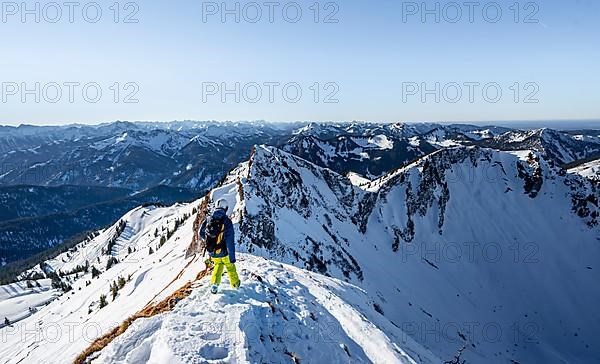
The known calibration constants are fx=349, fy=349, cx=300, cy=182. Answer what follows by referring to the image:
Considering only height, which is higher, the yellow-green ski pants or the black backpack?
the black backpack

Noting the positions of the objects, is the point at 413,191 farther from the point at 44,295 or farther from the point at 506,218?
the point at 44,295

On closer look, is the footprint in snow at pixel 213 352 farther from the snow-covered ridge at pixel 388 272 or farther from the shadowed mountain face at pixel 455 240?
the shadowed mountain face at pixel 455 240

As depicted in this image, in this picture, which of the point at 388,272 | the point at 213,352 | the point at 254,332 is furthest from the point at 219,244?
the point at 388,272

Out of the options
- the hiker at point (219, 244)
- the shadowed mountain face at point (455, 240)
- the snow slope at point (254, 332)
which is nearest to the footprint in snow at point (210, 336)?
the snow slope at point (254, 332)

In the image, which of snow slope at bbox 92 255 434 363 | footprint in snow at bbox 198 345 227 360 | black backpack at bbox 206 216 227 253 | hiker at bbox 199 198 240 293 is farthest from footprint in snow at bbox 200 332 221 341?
black backpack at bbox 206 216 227 253

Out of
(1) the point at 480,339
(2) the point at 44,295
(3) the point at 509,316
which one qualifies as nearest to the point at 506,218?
(3) the point at 509,316

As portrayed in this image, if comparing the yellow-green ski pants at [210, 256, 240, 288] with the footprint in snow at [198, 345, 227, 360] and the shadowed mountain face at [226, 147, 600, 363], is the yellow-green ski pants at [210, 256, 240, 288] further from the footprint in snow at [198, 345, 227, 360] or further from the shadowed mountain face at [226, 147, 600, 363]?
the shadowed mountain face at [226, 147, 600, 363]

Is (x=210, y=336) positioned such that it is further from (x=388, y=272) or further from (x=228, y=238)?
(x=388, y=272)
